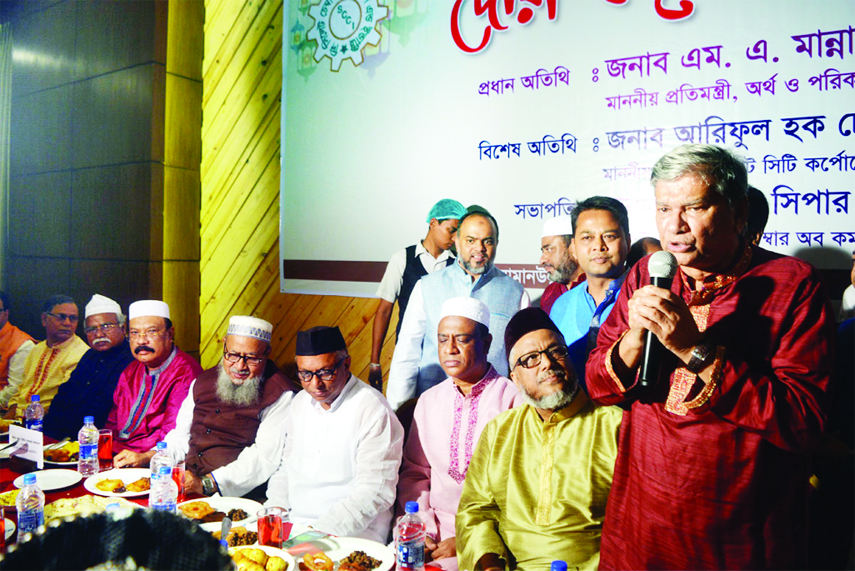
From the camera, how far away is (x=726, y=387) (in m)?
1.47

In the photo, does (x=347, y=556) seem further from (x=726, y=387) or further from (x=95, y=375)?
(x=95, y=375)

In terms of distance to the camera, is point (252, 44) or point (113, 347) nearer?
point (252, 44)

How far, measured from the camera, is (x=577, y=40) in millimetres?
2506

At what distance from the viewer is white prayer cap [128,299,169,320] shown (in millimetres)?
3711

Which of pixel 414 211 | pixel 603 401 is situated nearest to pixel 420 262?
pixel 414 211

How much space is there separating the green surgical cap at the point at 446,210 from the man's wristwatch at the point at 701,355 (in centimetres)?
147

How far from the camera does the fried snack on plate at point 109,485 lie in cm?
245

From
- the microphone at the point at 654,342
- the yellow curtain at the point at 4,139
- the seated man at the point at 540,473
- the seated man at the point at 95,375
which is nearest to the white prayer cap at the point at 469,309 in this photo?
the seated man at the point at 540,473

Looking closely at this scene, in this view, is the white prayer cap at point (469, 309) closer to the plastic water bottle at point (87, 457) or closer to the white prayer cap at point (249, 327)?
the white prayer cap at point (249, 327)

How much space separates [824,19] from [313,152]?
2.25 meters

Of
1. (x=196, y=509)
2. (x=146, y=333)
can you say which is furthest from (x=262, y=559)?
(x=146, y=333)

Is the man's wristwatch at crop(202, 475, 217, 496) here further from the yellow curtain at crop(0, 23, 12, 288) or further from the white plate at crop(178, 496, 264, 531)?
the yellow curtain at crop(0, 23, 12, 288)

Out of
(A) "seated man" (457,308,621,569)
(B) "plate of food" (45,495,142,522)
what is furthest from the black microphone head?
(B) "plate of food" (45,495,142,522)

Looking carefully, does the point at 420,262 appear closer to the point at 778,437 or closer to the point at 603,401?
the point at 603,401
